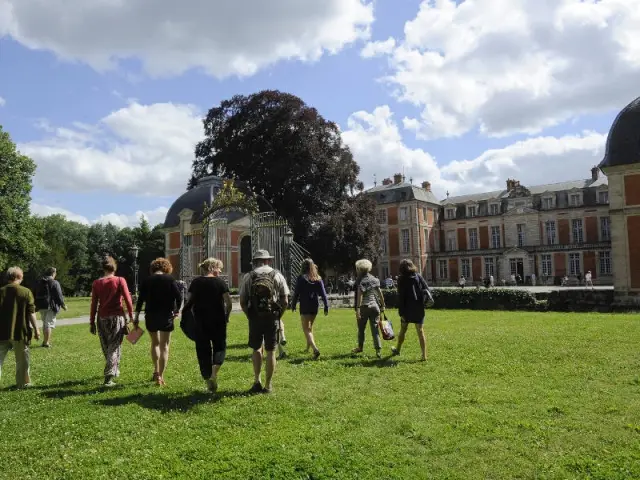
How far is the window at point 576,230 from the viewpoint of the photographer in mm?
53781

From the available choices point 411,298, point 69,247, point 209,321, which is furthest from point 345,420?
point 69,247

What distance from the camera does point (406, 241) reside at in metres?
59.6

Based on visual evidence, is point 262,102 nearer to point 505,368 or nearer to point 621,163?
point 621,163

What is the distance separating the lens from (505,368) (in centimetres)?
783

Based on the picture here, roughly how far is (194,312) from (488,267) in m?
54.4

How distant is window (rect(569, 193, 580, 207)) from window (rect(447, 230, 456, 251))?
12881mm

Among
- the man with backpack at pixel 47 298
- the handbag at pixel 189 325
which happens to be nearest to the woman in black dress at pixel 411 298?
the handbag at pixel 189 325

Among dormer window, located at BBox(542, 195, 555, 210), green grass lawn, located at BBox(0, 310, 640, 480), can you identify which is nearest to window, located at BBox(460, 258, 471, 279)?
dormer window, located at BBox(542, 195, 555, 210)

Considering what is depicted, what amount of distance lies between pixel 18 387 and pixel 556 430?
22.3ft

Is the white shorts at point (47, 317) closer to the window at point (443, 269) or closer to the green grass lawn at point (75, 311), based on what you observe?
the green grass lawn at point (75, 311)

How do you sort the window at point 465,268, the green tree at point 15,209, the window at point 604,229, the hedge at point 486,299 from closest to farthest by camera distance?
1. the hedge at point 486,299
2. the green tree at point 15,209
3. the window at point 604,229
4. the window at point 465,268

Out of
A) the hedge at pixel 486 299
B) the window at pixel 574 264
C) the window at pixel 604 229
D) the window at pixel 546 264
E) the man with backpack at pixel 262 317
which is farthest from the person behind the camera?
the window at pixel 546 264

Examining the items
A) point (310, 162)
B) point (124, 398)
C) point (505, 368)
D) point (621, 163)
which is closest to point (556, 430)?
point (505, 368)

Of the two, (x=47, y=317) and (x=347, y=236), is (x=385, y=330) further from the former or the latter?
(x=347, y=236)
